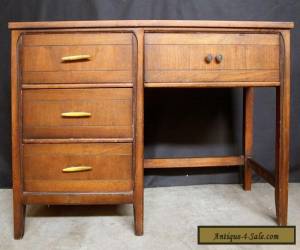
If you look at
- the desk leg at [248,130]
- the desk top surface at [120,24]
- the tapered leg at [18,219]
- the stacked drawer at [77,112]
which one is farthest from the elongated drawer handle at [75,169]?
the desk leg at [248,130]

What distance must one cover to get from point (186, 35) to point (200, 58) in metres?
0.12

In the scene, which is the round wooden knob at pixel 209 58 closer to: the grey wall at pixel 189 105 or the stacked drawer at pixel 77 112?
the stacked drawer at pixel 77 112

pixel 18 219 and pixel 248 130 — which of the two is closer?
pixel 18 219

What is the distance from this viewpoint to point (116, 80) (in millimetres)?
1437

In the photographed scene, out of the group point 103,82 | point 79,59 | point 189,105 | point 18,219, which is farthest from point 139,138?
point 189,105

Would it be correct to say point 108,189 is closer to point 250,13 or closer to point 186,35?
point 186,35

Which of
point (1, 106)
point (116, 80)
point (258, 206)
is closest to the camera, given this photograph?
point (116, 80)

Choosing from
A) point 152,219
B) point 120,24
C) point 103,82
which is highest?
point 120,24

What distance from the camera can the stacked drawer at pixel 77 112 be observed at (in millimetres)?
1429

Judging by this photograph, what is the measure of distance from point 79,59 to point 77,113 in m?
0.23

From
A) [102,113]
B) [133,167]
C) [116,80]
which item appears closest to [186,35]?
[116,80]

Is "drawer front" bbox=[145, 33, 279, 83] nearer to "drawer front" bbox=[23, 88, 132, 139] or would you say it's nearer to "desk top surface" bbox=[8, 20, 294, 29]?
"desk top surface" bbox=[8, 20, 294, 29]

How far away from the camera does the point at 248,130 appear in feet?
6.79

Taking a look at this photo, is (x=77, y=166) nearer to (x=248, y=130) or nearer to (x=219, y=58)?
(x=219, y=58)
